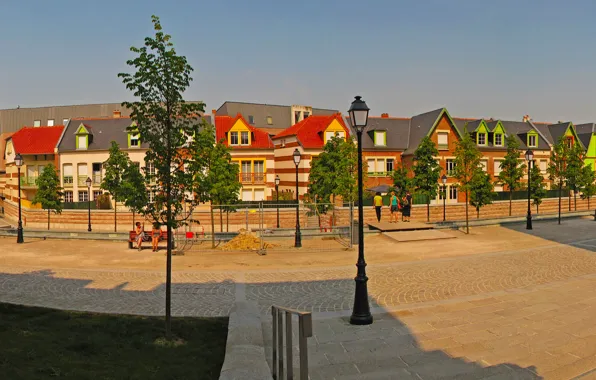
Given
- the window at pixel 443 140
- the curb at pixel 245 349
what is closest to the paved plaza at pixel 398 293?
the curb at pixel 245 349

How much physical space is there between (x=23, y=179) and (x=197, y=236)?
36030 millimetres

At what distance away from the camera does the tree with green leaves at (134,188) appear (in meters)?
8.86

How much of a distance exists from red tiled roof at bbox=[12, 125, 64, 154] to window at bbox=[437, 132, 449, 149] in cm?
4102

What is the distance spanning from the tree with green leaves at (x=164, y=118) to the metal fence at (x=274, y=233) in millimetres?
9263

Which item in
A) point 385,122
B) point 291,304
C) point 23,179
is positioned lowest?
point 291,304

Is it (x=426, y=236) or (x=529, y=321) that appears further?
(x=426, y=236)

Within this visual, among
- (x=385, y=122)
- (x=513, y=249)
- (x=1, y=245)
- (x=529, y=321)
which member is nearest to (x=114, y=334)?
(x=529, y=321)

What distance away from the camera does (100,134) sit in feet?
157

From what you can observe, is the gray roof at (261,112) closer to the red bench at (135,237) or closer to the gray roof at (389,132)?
the gray roof at (389,132)

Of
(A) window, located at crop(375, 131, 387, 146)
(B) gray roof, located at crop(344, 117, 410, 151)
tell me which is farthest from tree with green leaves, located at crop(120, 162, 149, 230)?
(A) window, located at crop(375, 131, 387, 146)

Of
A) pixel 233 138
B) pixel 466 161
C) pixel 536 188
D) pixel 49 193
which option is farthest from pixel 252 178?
pixel 536 188

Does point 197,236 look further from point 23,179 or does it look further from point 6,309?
point 23,179

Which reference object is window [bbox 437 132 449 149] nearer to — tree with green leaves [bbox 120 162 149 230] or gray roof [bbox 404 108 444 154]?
gray roof [bbox 404 108 444 154]

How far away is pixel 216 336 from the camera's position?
9039 mm
